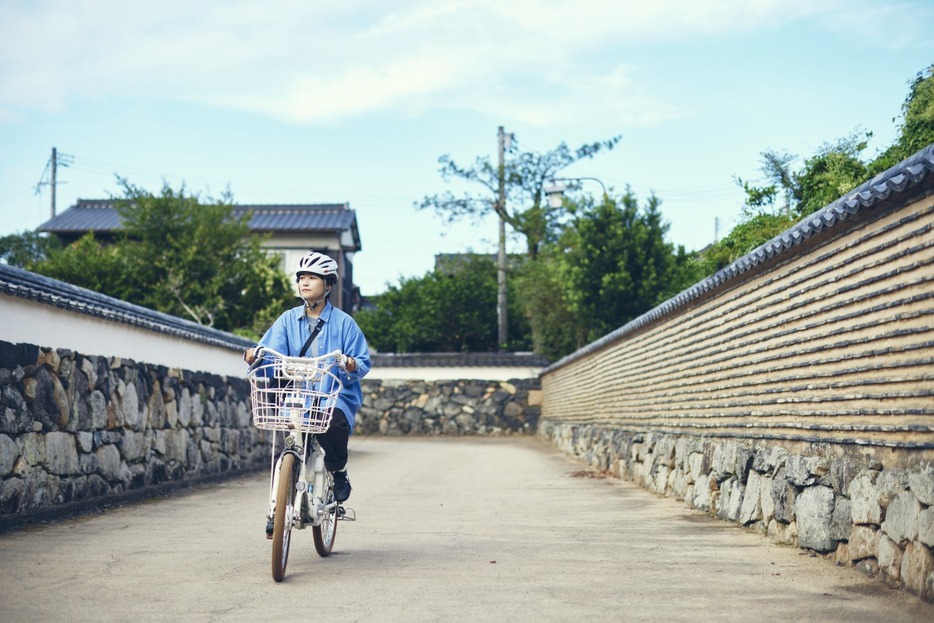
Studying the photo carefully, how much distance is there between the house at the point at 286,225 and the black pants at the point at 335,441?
31799 millimetres

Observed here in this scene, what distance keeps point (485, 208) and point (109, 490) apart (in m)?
30.8

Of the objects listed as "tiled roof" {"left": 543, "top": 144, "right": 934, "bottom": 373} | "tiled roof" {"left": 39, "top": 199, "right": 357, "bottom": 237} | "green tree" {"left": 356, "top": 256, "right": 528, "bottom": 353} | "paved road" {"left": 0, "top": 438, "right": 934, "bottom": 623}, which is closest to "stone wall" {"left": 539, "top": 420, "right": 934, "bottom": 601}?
"paved road" {"left": 0, "top": 438, "right": 934, "bottom": 623}

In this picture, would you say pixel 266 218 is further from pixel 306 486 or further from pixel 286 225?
pixel 306 486

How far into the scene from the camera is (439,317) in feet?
119

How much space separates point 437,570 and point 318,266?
1.98 meters

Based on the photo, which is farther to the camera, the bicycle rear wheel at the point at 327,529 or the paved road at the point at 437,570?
the bicycle rear wheel at the point at 327,529

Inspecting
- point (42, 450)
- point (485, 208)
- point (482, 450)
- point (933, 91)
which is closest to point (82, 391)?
point (42, 450)

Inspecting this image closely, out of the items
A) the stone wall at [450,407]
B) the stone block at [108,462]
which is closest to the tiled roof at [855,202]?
the stone block at [108,462]

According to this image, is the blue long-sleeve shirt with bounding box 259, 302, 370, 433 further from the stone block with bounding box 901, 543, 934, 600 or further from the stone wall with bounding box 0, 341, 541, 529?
the stone block with bounding box 901, 543, 934, 600

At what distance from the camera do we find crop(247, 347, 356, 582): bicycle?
560 centimetres

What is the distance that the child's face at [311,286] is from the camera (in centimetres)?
622

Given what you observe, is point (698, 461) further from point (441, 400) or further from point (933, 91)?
point (441, 400)

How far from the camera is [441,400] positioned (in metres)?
31.8

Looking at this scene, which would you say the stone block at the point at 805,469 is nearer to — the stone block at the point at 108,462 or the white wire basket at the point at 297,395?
the white wire basket at the point at 297,395
